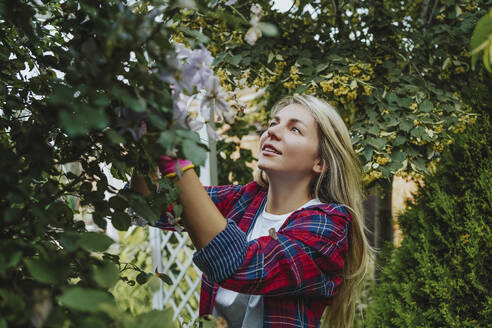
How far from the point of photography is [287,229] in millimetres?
1208

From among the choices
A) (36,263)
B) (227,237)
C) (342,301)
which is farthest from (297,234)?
(36,263)

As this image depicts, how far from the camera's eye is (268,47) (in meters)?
2.14

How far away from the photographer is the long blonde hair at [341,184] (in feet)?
4.71

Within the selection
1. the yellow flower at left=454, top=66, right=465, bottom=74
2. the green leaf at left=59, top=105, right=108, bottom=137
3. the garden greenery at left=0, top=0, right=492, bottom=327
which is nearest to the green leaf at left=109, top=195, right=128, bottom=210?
the garden greenery at left=0, top=0, right=492, bottom=327

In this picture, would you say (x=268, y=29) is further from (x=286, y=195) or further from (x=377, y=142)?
(x=377, y=142)

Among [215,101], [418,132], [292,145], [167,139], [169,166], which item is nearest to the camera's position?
[167,139]

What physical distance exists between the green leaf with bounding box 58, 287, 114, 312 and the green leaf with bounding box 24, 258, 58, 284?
0.04 m

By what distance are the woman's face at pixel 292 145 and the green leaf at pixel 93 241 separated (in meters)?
0.87

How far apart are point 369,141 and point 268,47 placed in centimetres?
68

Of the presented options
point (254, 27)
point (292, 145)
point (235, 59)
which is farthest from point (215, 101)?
point (235, 59)

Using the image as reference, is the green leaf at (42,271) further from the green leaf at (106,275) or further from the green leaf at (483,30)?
the green leaf at (483,30)

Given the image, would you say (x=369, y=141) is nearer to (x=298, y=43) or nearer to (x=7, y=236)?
(x=298, y=43)

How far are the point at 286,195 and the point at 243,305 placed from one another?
0.37 m

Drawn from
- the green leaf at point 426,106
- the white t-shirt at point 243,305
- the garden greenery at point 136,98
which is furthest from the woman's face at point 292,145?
the green leaf at point 426,106
